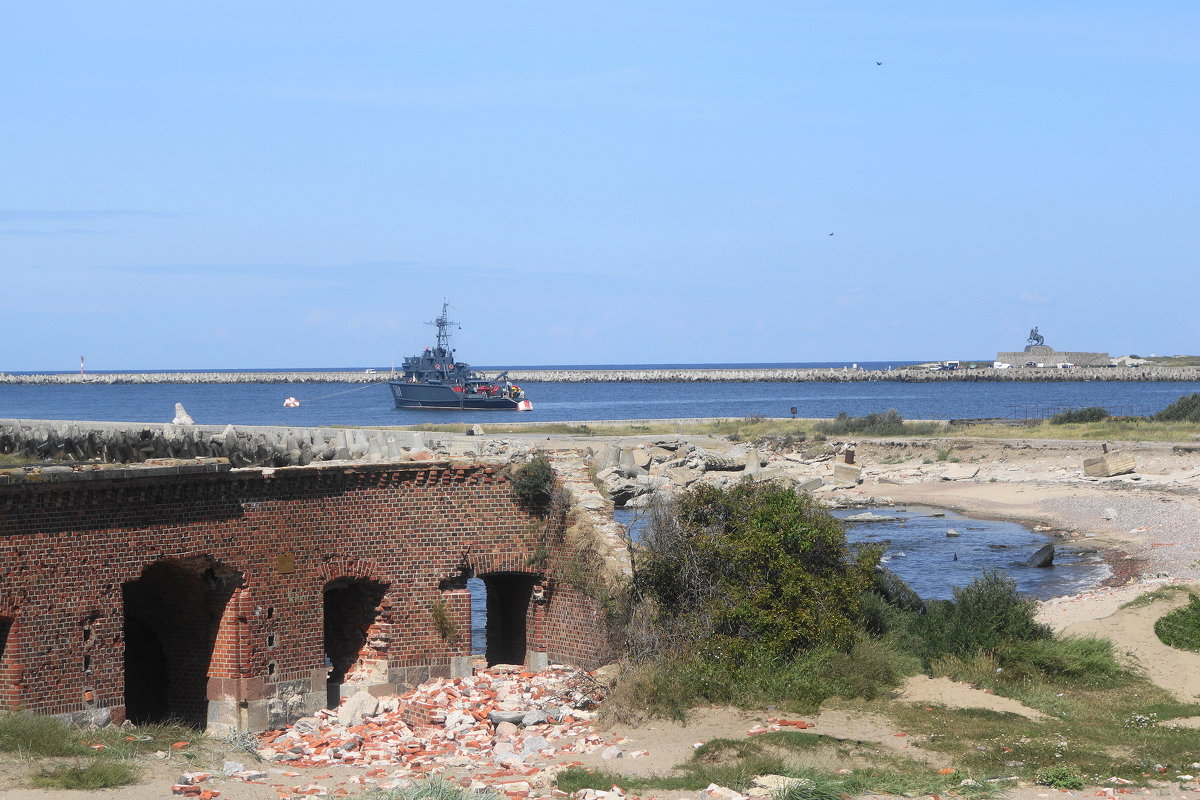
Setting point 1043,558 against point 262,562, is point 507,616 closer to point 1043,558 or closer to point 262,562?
point 262,562

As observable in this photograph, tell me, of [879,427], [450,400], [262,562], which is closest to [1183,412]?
[879,427]

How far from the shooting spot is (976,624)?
1856cm

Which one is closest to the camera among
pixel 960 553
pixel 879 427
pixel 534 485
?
pixel 534 485

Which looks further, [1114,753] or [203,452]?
[203,452]

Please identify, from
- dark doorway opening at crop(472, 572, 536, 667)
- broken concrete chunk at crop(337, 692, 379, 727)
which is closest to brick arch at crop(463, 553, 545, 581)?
dark doorway opening at crop(472, 572, 536, 667)

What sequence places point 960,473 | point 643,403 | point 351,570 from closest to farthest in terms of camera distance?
1. point 351,570
2. point 960,473
3. point 643,403

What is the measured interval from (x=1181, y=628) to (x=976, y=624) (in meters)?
4.51

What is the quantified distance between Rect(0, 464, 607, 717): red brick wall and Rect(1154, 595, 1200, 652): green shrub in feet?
31.3

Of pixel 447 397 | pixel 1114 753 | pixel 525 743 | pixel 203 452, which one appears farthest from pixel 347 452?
pixel 447 397

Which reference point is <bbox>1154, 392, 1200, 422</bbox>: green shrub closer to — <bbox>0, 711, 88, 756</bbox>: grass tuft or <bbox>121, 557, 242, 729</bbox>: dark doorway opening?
<bbox>121, 557, 242, 729</bbox>: dark doorway opening

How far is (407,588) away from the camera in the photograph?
19.3 metres

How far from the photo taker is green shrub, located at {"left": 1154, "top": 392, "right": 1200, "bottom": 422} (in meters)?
68.6

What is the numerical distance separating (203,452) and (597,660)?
26.5 feet

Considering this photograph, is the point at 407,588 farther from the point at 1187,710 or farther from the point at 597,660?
the point at 1187,710
